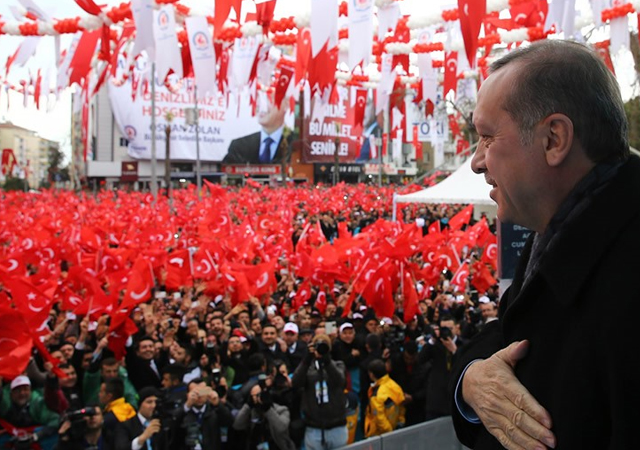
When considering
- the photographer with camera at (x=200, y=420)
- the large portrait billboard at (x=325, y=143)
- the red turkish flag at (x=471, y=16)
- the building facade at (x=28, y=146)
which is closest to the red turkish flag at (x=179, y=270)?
the photographer with camera at (x=200, y=420)

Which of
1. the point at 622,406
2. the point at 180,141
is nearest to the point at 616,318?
the point at 622,406

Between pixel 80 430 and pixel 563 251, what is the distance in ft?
15.0

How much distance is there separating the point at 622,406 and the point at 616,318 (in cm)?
13

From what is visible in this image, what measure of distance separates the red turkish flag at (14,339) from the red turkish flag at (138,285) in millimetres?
1934

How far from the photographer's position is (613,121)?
1107 millimetres

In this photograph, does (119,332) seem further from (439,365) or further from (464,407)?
(464,407)

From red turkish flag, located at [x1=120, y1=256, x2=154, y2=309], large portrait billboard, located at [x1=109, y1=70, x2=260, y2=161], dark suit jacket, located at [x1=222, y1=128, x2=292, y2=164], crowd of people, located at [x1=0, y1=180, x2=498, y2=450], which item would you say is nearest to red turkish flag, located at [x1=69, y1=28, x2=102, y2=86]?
crowd of people, located at [x1=0, y1=180, x2=498, y2=450]

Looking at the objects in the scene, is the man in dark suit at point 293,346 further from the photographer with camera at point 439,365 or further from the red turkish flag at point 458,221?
the red turkish flag at point 458,221

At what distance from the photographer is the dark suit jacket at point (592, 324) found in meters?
0.93

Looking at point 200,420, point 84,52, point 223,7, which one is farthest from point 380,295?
point 84,52

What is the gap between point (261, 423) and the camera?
551 cm

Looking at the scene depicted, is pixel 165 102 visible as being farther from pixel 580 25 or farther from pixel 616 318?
pixel 616 318

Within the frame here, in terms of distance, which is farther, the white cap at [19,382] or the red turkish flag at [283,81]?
the red turkish flag at [283,81]

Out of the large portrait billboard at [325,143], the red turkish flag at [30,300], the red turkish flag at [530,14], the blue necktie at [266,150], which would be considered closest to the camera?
the red turkish flag at [30,300]
